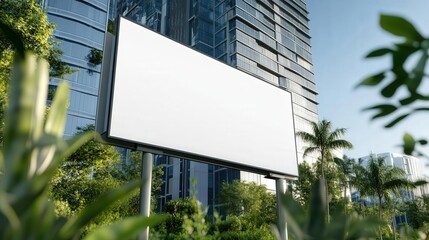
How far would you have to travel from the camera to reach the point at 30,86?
343 mm

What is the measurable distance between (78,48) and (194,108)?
34963mm

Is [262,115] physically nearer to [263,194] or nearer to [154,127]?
[154,127]

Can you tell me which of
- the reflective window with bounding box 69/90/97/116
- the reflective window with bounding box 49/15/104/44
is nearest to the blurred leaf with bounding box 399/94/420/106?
the reflective window with bounding box 69/90/97/116

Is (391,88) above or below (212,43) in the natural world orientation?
below

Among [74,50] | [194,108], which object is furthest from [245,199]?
[194,108]

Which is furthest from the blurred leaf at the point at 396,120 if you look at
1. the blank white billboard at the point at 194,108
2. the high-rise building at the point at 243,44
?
the high-rise building at the point at 243,44

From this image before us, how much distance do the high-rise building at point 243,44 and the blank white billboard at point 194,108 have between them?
29019 millimetres

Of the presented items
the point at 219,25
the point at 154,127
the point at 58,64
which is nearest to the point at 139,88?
the point at 154,127

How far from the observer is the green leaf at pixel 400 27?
14.9 inches

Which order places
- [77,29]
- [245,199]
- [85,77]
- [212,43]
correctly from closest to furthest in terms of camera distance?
[245,199], [85,77], [77,29], [212,43]

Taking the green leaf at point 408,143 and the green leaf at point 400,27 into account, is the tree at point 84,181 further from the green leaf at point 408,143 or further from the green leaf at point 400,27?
the green leaf at point 400,27

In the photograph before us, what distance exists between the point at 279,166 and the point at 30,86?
8.68m

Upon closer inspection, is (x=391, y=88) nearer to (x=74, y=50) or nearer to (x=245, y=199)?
(x=245, y=199)

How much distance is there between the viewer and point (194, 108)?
23.3 ft
